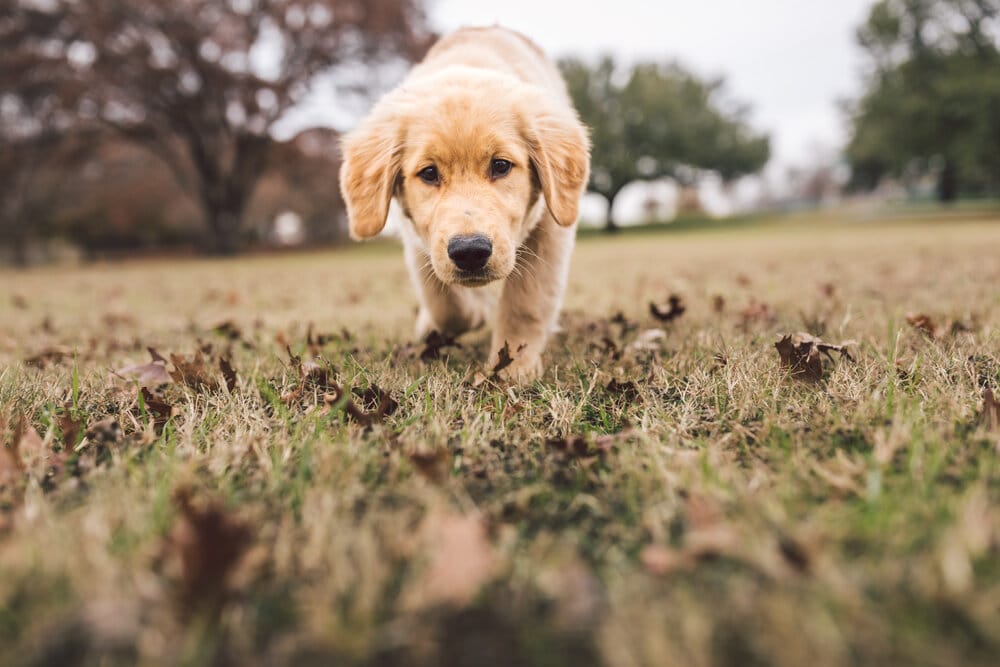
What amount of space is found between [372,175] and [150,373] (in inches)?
46.8

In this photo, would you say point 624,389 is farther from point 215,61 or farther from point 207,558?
point 215,61

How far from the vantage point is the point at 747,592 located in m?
0.88

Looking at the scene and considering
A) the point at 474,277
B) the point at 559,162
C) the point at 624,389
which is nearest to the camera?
the point at 624,389

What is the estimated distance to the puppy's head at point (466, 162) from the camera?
2.40 meters

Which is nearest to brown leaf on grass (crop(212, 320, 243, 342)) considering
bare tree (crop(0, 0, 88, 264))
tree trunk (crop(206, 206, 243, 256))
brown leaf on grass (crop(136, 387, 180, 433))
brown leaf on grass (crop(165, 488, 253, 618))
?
brown leaf on grass (crop(136, 387, 180, 433))

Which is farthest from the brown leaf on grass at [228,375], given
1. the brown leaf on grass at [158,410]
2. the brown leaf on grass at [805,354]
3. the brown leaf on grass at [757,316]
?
the brown leaf on grass at [757,316]

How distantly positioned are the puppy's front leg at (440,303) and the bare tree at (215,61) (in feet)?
A: 69.4

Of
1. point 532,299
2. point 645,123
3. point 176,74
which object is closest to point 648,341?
point 532,299

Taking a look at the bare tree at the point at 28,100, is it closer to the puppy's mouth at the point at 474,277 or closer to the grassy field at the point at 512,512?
the puppy's mouth at the point at 474,277

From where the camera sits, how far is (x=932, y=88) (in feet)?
89.3

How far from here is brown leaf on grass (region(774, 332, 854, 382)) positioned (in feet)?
6.55

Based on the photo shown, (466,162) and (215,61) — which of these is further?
(215,61)

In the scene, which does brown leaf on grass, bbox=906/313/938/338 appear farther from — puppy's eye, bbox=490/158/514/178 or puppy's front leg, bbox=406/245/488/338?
puppy's front leg, bbox=406/245/488/338

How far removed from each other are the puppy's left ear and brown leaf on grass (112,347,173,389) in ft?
5.39
